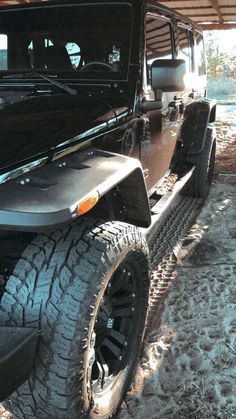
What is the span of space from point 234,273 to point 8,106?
6.66 ft

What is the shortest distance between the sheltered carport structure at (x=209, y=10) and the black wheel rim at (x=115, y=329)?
5943 millimetres

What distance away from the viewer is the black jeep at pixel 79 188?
150 cm

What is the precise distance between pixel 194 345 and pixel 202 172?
2.66m

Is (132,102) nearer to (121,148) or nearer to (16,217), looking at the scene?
(121,148)

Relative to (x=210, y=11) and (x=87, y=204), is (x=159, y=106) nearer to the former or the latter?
(x=87, y=204)

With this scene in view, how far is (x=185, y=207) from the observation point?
15.4ft

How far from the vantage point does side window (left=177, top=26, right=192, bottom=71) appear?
364cm

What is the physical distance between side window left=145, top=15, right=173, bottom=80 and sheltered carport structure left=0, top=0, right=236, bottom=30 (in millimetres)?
4240

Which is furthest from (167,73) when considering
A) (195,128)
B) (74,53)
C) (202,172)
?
(202,172)

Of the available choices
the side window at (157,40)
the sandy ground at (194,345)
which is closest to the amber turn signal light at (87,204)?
the sandy ground at (194,345)

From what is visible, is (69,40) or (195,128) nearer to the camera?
(69,40)

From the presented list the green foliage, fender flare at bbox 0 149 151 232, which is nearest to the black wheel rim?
fender flare at bbox 0 149 151 232

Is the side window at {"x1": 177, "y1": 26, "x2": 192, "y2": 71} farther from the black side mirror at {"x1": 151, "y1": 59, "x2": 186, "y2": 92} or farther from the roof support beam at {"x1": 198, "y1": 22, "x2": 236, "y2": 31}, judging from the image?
the roof support beam at {"x1": 198, "y1": 22, "x2": 236, "y2": 31}

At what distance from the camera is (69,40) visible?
2707mm
